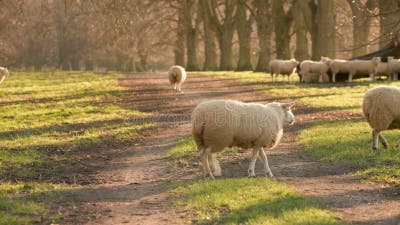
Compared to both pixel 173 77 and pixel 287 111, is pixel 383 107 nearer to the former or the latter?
pixel 287 111

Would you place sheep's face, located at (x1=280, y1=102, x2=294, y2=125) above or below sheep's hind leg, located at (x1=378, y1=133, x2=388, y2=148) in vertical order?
above

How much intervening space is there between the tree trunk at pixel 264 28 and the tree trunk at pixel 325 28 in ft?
31.6

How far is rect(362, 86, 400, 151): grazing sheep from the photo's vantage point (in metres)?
13.0

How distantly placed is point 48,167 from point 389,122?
6.61 metres

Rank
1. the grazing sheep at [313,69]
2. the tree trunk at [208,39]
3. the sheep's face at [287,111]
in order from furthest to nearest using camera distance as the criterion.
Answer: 1. the tree trunk at [208,39]
2. the grazing sheep at [313,69]
3. the sheep's face at [287,111]

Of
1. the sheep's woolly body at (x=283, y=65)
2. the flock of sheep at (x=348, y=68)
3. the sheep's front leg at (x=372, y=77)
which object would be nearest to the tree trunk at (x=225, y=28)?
the sheep's woolly body at (x=283, y=65)

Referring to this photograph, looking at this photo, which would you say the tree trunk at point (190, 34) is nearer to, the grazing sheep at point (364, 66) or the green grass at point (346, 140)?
the grazing sheep at point (364, 66)

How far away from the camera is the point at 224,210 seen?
8.71m

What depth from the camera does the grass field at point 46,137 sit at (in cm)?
980

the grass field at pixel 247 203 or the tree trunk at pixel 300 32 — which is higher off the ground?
the tree trunk at pixel 300 32

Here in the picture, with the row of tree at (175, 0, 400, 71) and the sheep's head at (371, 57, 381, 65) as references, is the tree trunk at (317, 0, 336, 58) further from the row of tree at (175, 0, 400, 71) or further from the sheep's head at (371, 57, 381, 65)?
the sheep's head at (371, 57, 381, 65)

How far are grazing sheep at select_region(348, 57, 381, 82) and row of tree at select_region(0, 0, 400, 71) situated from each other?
888 mm

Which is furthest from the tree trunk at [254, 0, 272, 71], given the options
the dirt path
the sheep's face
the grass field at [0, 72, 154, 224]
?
Answer: the sheep's face

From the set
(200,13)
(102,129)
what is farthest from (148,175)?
(200,13)
